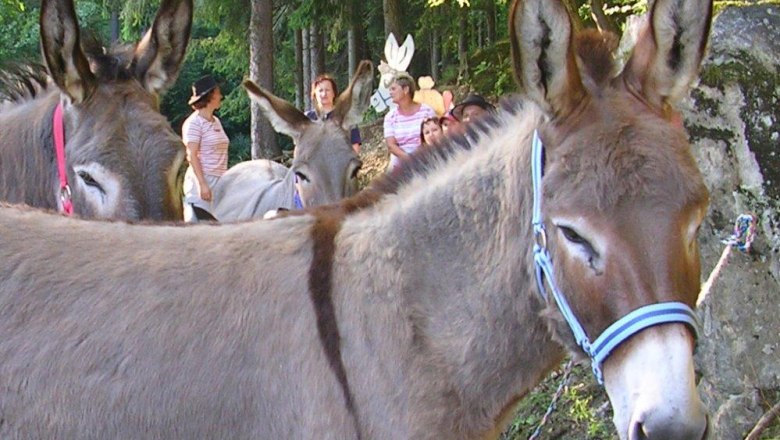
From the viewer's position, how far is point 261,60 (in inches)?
654

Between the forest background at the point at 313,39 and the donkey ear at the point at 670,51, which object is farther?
the forest background at the point at 313,39

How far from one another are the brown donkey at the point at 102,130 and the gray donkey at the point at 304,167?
3338mm

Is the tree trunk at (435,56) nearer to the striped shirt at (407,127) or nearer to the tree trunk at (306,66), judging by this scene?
the tree trunk at (306,66)

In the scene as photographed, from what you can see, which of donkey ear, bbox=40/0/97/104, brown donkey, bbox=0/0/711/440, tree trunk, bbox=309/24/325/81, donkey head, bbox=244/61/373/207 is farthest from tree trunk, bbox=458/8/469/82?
brown donkey, bbox=0/0/711/440

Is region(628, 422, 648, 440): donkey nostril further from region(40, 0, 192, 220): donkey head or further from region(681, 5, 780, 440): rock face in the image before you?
region(681, 5, 780, 440): rock face

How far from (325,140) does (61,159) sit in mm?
4255

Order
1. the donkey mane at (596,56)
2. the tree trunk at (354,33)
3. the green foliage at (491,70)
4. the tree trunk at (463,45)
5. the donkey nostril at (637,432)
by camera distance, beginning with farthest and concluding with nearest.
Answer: the tree trunk at (354,33) → the tree trunk at (463,45) → the green foliage at (491,70) → the donkey mane at (596,56) → the donkey nostril at (637,432)

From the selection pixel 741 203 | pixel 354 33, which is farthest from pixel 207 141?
pixel 354 33

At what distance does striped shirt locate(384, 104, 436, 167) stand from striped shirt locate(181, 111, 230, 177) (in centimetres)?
185

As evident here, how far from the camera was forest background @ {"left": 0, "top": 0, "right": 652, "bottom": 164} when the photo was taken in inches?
654

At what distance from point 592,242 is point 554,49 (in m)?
0.54

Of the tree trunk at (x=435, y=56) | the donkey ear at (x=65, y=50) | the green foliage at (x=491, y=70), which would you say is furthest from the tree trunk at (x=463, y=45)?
the donkey ear at (x=65, y=50)

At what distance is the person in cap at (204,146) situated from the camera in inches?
342

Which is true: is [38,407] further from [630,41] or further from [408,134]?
[408,134]
